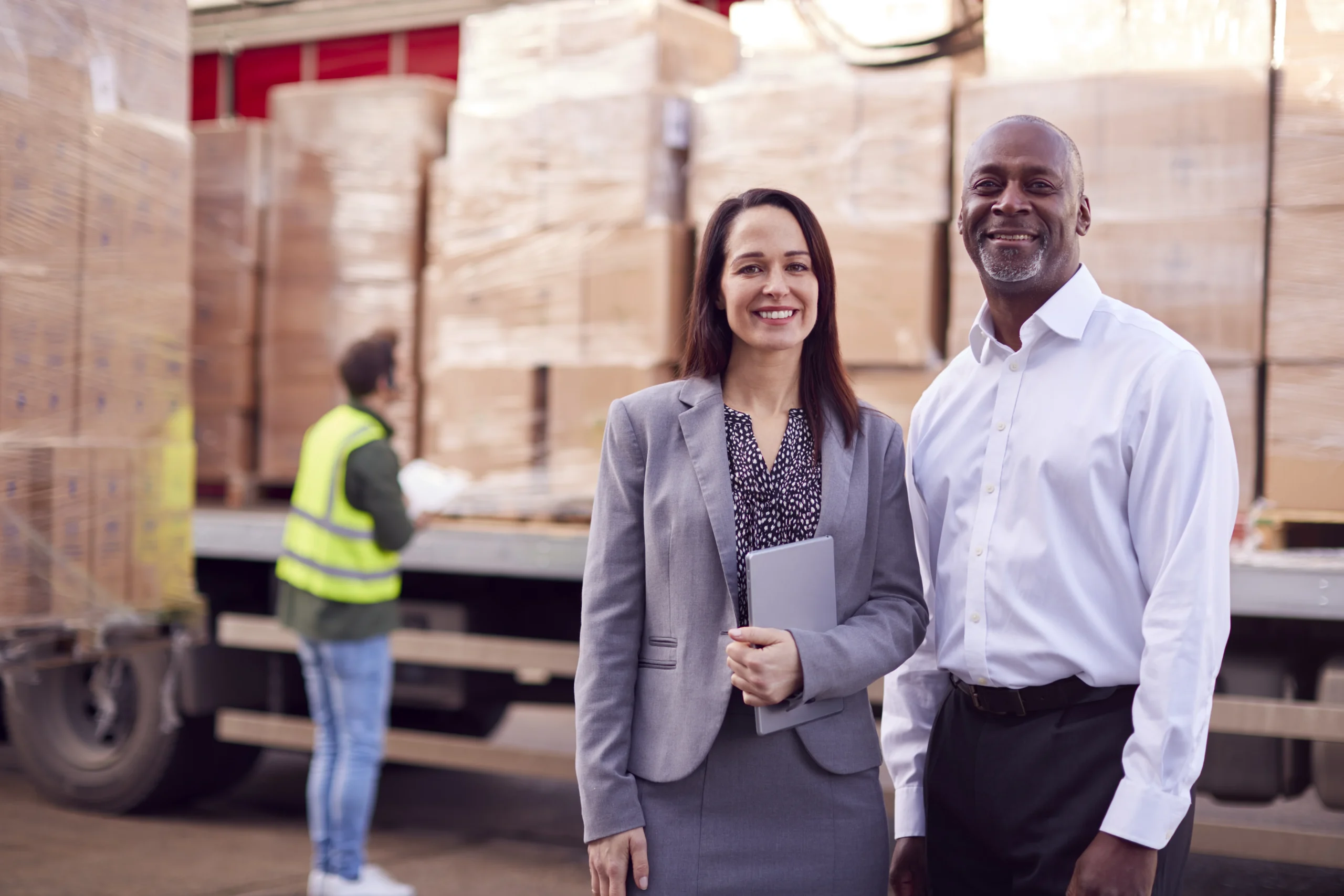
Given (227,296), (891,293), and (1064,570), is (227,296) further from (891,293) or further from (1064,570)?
(1064,570)

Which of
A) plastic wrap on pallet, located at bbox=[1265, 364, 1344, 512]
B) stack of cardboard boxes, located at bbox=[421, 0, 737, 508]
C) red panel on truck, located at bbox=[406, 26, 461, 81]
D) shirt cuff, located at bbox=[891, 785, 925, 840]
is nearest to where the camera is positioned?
shirt cuff, located at bbox=[891, 785, 925, 840]

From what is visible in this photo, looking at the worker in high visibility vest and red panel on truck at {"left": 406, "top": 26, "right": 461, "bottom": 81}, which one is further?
red panel on truck at {"left": 406, "top": 26, "right": 461, "bottom": 81}

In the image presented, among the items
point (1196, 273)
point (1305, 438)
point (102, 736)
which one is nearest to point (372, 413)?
point (102, 736)

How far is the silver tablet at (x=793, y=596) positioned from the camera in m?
1.88

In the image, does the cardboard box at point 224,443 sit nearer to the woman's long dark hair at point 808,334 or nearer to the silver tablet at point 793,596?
the woman's long dark hair at point 808,334

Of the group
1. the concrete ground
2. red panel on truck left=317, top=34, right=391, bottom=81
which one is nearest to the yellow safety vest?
the concrete ground

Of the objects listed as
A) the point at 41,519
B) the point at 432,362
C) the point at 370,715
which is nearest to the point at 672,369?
the point at 432,362

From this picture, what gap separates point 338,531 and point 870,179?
74.7 inches

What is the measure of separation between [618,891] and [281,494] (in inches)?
162

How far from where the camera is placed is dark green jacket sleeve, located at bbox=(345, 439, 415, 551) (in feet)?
13.7

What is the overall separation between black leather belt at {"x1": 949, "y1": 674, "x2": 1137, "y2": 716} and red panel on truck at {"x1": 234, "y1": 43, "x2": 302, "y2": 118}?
17.3ft

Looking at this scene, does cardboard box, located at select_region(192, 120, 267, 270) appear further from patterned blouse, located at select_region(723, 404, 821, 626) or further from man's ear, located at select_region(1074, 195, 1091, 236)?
man's ear, located at select_region(1074, 195, 1091, 236)

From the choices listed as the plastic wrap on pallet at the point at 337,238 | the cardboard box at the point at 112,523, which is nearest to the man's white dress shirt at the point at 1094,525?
the cardboard box at the point at 112,523

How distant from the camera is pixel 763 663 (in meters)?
1.87
